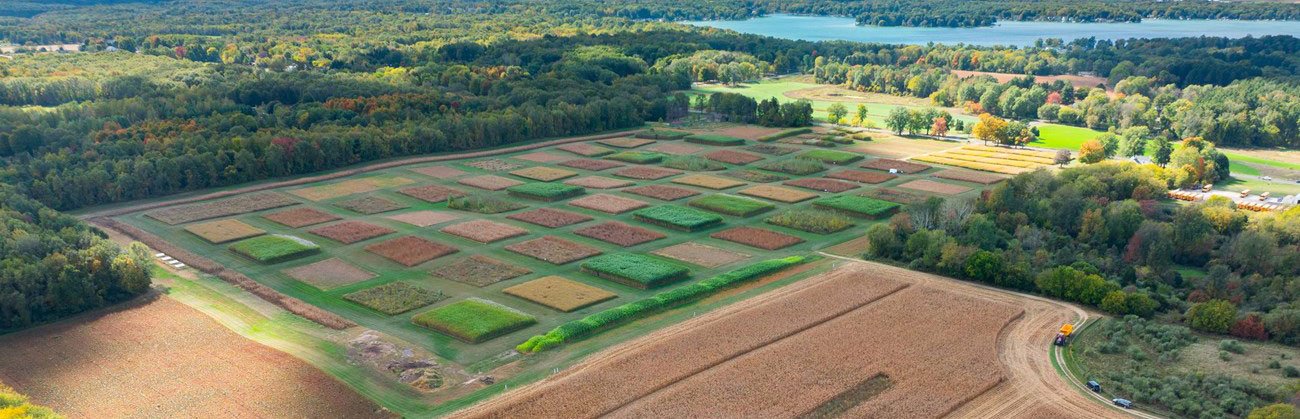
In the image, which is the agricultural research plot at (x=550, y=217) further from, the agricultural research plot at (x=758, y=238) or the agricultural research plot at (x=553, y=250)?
the agricultural research plot at (x=758, y=238)

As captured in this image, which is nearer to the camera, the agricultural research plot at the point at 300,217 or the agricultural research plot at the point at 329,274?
the agricultural research plot at the point at 329,274

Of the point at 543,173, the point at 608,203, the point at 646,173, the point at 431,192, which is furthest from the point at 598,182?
the point at 431,192

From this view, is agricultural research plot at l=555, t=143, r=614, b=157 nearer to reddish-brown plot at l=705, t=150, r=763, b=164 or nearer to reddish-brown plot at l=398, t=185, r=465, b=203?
reddish-brown plot at l=705, t=150, r=763, b=164

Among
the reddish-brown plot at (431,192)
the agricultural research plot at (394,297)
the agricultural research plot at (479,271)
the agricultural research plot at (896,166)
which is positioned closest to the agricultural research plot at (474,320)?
the agricultural research plot at (394,297)

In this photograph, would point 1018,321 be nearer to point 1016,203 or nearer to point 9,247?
point 1016,203

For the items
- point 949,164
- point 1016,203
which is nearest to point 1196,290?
point 1016,203

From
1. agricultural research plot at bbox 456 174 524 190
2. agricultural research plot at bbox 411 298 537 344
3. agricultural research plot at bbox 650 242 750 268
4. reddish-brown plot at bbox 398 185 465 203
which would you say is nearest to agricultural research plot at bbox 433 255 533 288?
agricultural research plot at bbox 411 298 537 344
